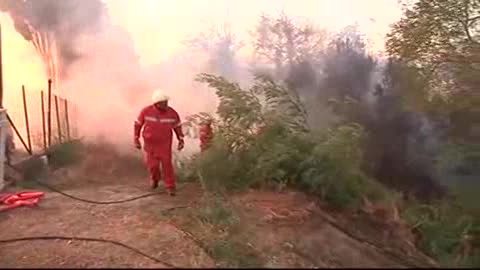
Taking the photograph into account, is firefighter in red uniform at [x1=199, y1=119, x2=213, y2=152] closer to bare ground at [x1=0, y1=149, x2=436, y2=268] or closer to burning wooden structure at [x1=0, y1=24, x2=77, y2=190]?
bare ground at [x1=0, y1=149, x2=436, y2=268]

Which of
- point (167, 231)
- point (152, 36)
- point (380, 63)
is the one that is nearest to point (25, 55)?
point (152, 36)

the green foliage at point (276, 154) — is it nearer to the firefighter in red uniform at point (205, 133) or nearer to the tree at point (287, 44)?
the firefighter in red uniform at point (205, 133)

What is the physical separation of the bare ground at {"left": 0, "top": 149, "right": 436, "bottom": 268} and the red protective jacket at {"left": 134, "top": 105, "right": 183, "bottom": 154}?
0.77 m

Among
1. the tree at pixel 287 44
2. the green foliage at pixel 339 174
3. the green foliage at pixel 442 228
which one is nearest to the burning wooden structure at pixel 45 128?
the green foliage at pixel 339 174

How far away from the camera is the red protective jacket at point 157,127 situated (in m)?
10.8

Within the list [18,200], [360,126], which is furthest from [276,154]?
[18,200]

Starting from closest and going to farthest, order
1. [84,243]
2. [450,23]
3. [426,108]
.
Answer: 1. [84,243]
2. [450,23]
3. [426,108]

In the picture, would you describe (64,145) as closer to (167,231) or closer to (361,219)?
(167,231)

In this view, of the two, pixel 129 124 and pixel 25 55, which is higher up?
pixel 25 55

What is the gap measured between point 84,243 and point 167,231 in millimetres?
985

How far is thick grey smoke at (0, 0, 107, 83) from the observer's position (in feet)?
71.1

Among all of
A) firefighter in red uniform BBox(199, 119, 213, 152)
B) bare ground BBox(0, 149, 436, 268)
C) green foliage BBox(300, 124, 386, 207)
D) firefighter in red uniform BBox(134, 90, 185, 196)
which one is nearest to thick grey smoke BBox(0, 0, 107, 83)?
firefighter in red uniform BBox(199, 119, 213, 152)

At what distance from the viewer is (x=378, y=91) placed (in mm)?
22953

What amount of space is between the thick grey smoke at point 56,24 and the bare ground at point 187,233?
11.1 meters
